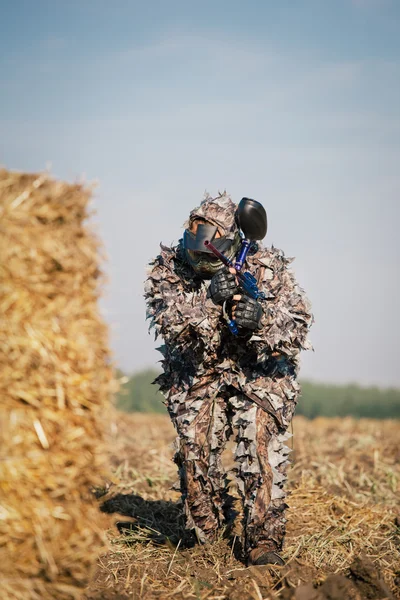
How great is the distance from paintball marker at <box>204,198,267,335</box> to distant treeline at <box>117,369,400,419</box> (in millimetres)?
16561

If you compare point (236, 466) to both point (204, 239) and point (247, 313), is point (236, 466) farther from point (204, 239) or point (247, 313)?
point (204, 239)

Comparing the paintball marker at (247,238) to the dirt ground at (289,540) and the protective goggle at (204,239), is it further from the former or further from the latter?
the dirt ground at (289,540)

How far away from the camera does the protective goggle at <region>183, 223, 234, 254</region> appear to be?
21.7 ft

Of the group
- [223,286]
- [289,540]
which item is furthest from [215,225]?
[289,540]

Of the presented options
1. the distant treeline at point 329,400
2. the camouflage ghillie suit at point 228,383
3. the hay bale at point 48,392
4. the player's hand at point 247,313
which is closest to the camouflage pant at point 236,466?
the camouflage ghillie suit at point 228,383

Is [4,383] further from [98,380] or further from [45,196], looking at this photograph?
[45,196]

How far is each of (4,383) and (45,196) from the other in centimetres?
124

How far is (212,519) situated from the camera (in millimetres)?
6941

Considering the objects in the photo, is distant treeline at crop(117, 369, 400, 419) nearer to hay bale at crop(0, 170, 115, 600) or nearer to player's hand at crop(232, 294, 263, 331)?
player's hand at crop(232, 294, 263, 331)

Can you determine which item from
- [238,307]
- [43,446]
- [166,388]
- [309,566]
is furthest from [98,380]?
[309,566]

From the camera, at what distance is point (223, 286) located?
6.39 metres

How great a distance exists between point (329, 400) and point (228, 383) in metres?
20.0

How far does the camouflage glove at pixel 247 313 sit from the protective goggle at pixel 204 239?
24.8 inches

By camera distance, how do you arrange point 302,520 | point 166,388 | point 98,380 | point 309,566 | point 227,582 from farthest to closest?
point 302,520, point 166,388, point 309,566, point 227,582, point 98,380
